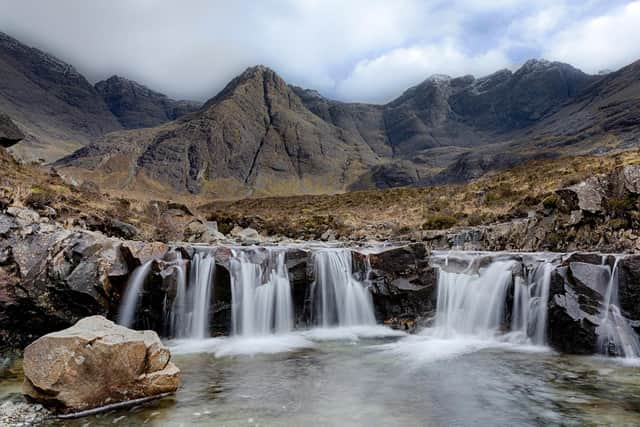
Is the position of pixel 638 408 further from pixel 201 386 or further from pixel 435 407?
pixel 201 386

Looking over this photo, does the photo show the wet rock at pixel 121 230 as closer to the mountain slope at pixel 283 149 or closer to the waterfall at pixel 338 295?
the waterfall at pixel 338 295

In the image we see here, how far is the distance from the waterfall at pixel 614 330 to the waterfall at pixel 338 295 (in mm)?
7755

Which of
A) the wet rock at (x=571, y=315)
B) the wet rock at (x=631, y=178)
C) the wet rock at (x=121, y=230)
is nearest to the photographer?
the wet rock at (x=571, y=315)

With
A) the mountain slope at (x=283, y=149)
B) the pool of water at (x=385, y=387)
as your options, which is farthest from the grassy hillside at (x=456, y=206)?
the mountain slope at (x=283, y=149)

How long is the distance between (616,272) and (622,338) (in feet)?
6.39

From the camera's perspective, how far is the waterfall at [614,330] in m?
11.6

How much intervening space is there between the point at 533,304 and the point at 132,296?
13.9 m

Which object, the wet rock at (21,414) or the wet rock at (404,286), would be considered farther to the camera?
the wet rock at (404,286)

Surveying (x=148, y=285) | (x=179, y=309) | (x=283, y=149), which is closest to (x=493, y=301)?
(x=179, y=309)

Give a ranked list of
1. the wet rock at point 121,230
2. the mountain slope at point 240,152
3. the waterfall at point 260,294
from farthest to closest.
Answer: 1. the mountain slope at point 240,152
2. the wet rock at point 121,230
3. the waterfall at point 260,294

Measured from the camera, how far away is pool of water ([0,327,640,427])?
8070 millimetres

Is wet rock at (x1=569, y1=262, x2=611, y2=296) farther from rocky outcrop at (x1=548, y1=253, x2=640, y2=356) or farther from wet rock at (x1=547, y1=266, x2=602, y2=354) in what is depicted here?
wet rock at (x1=547, y1=266, x2=602, y2=354)

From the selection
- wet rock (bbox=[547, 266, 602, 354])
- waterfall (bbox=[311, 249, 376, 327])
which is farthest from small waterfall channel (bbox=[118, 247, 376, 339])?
wet rock (bbox=[547, 266, 602, 354])

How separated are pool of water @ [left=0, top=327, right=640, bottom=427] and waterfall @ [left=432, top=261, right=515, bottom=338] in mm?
1132
